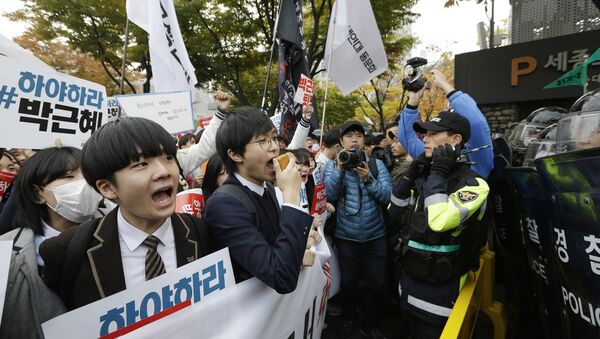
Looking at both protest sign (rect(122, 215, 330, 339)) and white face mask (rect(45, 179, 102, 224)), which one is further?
white face mask (rect(45, 179, 102, 224))

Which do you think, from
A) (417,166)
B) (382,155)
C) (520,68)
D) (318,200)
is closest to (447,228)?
(417,166)

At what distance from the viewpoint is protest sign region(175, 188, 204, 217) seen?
105 inches

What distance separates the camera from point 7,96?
1.73m

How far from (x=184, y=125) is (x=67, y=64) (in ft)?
39.8

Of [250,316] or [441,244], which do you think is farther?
[441,244]

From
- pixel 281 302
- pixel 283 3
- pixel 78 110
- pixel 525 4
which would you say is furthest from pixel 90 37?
pixel 525 4

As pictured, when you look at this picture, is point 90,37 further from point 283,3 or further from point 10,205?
point 10,205

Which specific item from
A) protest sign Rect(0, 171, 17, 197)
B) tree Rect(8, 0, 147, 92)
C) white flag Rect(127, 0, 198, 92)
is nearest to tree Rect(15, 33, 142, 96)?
tree Rect(8, 0, 147, 92)

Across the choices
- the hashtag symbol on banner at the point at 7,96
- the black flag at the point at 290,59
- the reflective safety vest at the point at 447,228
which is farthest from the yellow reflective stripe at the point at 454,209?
the black flag at the point at 290,59

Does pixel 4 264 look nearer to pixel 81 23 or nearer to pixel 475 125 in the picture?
pixel 475 125

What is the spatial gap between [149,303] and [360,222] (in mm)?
2445

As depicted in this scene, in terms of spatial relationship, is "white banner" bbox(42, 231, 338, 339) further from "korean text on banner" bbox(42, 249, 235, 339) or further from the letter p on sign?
the letter p on sign

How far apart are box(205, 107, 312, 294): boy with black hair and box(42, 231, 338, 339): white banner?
0.46ft

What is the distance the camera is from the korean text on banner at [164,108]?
3.29 meters
